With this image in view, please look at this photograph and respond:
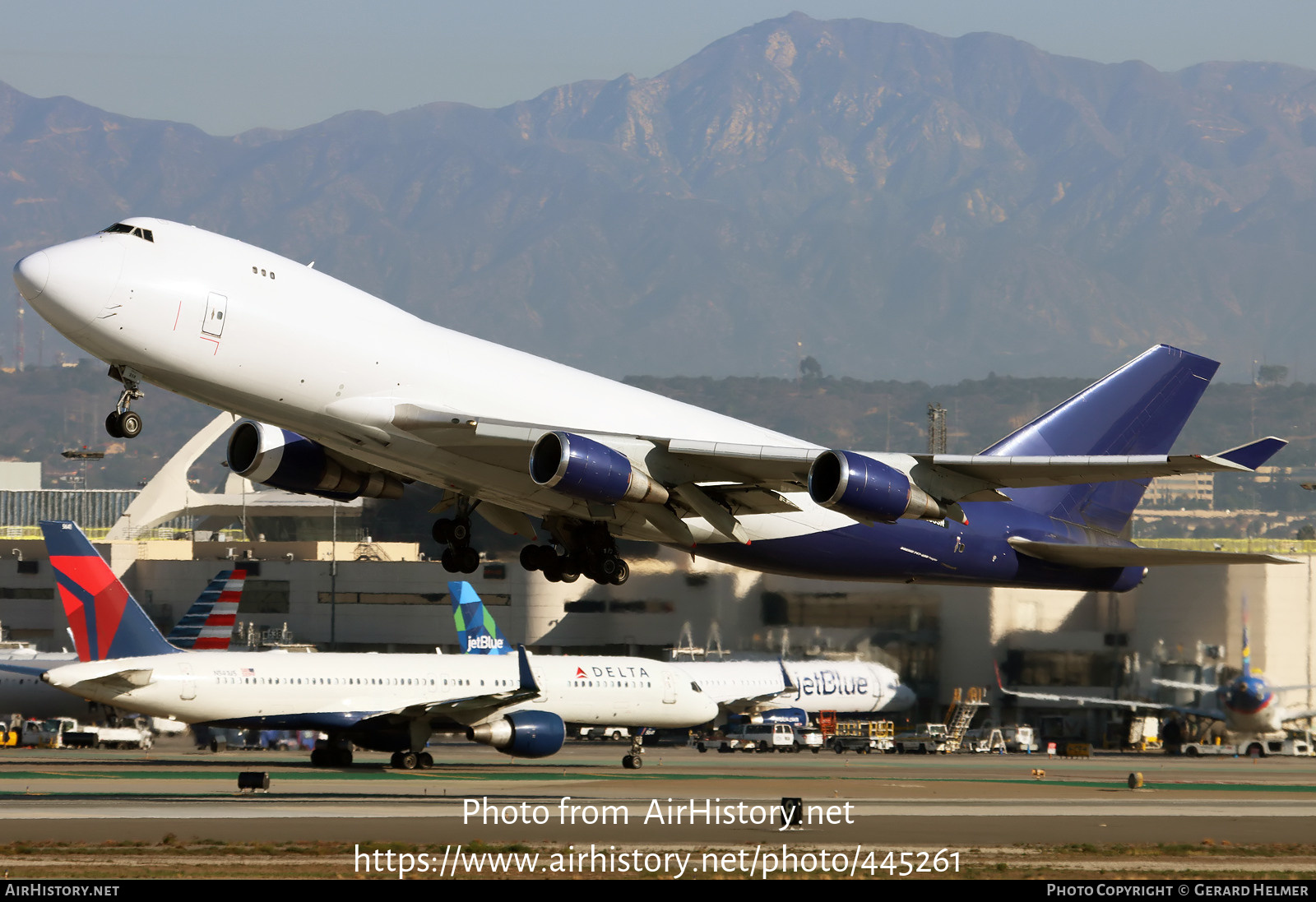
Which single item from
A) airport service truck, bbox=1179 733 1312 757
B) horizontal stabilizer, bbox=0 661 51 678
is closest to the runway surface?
horizontal stabilizer, bbox=0 661 51 678

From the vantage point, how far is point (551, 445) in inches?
1169

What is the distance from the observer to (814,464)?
30.7 metres

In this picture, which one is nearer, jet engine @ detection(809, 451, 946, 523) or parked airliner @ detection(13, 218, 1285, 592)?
parked airliner @ detection(13, 218, 1285, 592)

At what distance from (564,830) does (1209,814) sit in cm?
2085

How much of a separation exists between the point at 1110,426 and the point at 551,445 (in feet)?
54.1

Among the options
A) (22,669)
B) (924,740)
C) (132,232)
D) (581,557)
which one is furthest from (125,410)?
(924,740)

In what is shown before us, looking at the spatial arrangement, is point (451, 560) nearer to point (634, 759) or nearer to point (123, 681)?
point (123, 681)

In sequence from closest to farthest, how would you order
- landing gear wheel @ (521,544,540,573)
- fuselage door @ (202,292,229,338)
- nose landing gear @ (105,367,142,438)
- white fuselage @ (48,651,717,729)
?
fuselage door @ (202,292,229,338) → nose landing gear @ (105,367,142,438) → landing gear wheel @ (521,544,540,573) → white fuselage @ (48,651,717,729)

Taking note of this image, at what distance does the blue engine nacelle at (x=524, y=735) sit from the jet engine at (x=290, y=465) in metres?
25.7

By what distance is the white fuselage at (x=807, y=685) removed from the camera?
75.8 meters

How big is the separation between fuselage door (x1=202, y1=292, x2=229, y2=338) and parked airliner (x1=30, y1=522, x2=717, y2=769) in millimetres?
31578

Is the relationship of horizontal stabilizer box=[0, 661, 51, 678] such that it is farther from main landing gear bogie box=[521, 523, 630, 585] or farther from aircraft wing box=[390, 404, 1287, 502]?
aircraft wing box=[390, 404, 1287, 502]

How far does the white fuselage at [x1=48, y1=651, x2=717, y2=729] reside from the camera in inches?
2208

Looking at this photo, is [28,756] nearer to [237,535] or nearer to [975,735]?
[975,735]
